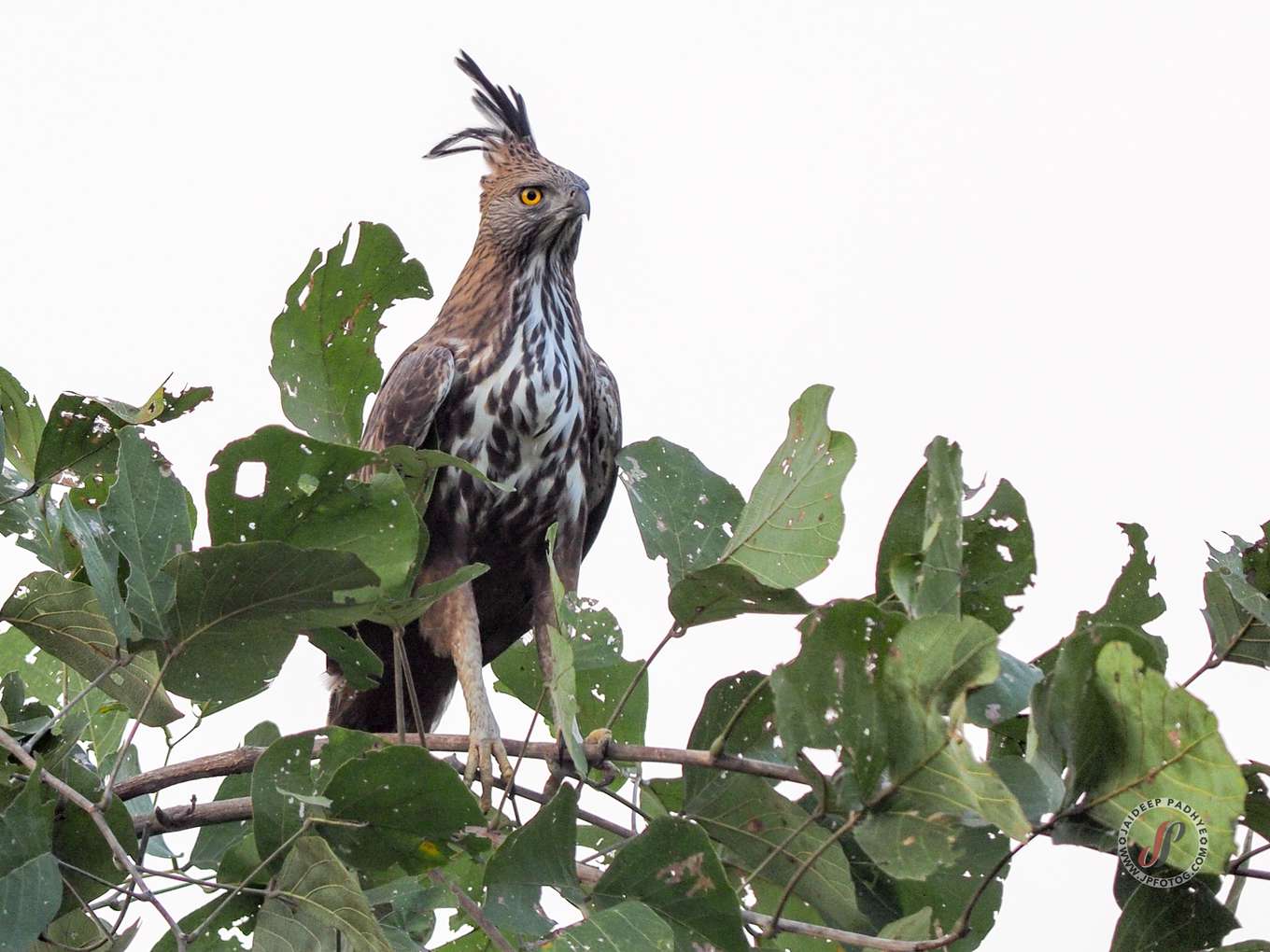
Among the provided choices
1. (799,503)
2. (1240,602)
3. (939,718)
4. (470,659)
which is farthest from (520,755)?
(470,659)

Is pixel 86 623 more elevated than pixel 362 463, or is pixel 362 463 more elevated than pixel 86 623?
pixel 362 463

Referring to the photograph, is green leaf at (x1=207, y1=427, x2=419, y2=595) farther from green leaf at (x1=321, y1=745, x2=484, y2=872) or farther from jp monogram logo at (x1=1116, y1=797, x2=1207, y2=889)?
jp monogram logo at (x1=1116, y1=797, x2=1207, y2=889)

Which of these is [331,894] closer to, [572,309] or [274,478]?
[274,478]

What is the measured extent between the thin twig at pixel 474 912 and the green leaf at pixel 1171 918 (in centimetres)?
76

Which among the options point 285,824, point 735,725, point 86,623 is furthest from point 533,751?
point 86,623

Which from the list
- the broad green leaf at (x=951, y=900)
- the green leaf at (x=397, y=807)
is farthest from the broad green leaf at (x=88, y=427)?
the broad green leaf at (x=951, y=900)

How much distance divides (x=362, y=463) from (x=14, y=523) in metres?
0.89

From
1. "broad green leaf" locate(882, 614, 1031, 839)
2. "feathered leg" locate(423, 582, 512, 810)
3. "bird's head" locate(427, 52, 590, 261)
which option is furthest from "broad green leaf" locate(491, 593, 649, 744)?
"bird's head" locate(427, 52, 590, 261)

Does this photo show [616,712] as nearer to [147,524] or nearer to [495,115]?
[147,524]

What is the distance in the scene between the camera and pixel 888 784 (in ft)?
5.26

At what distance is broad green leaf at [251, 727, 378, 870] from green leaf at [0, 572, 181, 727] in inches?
14.5

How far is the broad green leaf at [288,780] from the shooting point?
5.84ft

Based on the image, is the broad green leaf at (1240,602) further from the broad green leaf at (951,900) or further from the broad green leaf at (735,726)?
the broad green leaf at (735,726)

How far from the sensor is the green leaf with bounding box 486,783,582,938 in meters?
1.76
